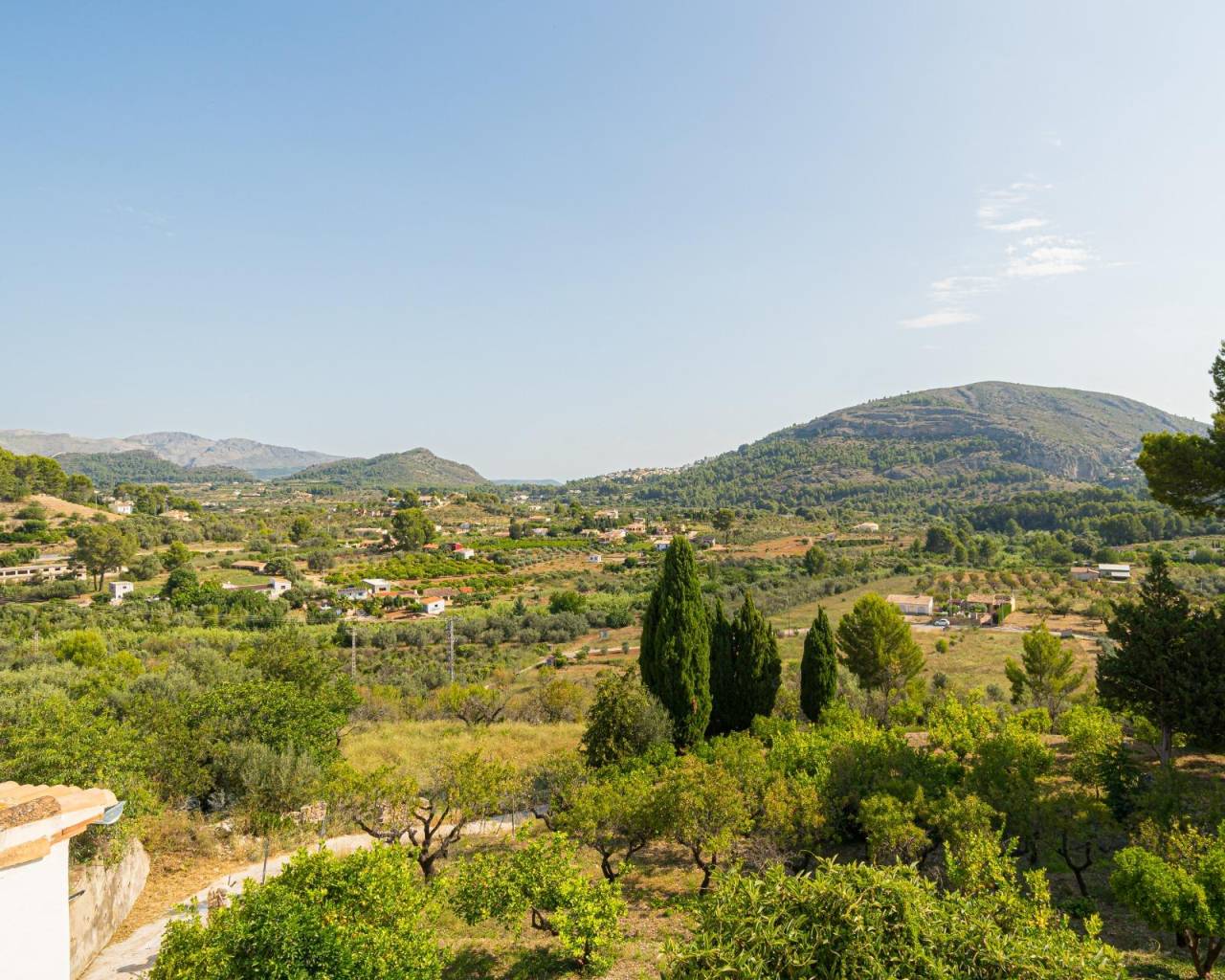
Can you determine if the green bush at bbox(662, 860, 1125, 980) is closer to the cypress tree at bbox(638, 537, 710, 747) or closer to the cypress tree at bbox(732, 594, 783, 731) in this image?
Result: the cypress tree at bbox(638, 537, 710, 747)

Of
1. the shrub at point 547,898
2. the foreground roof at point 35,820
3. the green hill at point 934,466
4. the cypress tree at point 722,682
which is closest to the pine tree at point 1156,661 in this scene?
the cypress tree at point 722,682

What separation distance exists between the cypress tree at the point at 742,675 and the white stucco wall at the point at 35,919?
52.6ft

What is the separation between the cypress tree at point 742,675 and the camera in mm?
18656

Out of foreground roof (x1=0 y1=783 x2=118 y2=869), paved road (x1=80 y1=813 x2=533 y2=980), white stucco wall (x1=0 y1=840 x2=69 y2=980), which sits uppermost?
foreground roof (x1=0 y1=783 x2=118 y2=869)

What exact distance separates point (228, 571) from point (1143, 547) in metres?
92.7

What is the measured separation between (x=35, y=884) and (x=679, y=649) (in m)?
13.7

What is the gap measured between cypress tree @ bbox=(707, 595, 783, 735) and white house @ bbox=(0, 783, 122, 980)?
16.1m

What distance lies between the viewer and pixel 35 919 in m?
4.48

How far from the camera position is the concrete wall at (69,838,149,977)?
7.45 meters

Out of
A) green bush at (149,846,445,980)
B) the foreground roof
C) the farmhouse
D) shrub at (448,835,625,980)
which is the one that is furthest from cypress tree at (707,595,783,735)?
the farmhouse

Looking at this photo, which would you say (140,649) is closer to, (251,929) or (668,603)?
(668,603)

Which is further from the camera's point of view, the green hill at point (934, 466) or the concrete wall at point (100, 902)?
the green hill at point (934, 466)

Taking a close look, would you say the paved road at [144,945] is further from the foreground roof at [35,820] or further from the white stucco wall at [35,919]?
the foreground roof at [35,820]

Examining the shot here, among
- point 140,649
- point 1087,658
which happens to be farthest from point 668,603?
point 140,649
